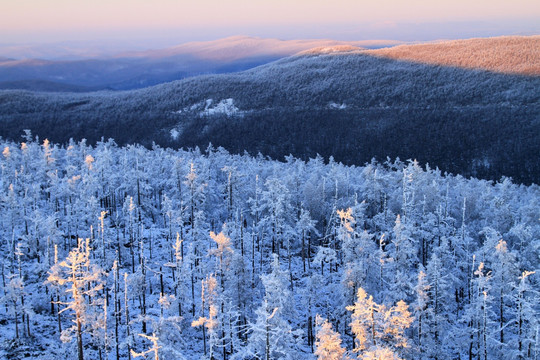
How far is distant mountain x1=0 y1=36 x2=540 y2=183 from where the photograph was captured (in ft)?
454

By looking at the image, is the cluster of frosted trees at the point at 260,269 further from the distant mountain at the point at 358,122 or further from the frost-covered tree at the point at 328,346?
the distant mountain at the point at 358,122

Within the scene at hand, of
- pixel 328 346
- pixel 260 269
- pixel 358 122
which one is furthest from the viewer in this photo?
pixel 358 122

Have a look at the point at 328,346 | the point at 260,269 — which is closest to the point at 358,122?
the point at 260,269

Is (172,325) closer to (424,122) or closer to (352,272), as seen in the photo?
(352,272)

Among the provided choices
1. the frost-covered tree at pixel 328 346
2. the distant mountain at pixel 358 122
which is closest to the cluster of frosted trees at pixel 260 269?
the frost-covered tree at pixel 328 346

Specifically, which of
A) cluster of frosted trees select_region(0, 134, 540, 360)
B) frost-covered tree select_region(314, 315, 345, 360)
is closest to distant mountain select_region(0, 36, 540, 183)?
cluster of frosted trees select_region(0, 134, 540, 360)

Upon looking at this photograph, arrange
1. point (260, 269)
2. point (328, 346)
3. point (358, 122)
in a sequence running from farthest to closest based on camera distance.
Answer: point (358, 122) < point (260, 269) < point (328, 346)

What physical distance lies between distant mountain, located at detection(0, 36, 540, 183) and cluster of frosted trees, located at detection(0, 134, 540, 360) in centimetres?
7279

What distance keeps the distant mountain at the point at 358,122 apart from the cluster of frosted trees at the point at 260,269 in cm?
7279

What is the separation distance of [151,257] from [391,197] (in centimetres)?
2939

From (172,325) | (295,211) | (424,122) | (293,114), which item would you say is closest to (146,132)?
(293,114)

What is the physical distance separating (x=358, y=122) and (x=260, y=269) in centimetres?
12624

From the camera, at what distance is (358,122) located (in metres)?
168

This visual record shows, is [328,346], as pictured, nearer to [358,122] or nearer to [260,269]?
[260,269]
